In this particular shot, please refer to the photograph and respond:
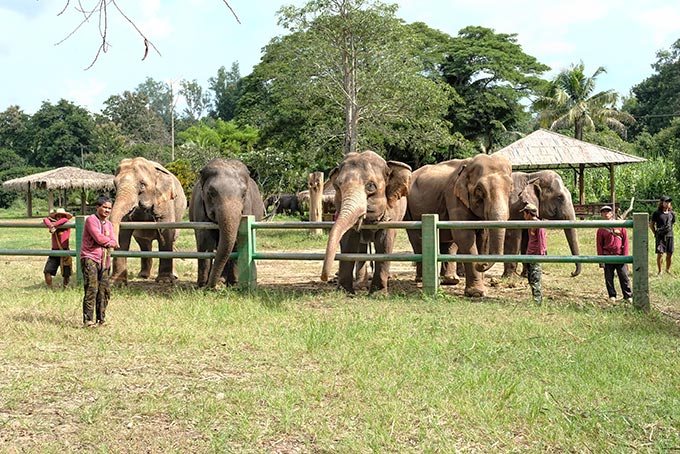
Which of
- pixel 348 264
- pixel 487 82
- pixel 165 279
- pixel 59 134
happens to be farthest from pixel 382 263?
pixel 59 134

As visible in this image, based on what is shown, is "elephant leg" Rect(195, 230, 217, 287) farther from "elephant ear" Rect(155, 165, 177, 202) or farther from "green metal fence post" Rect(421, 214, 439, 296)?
"green metal fence post" Rect(421, 214, 439, 296)

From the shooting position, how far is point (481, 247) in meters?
10.3

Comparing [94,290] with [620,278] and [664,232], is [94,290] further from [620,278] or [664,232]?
[664,232]

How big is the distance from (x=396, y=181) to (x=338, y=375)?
4738mm

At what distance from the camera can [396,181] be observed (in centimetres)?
973

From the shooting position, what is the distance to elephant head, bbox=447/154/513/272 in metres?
9.36

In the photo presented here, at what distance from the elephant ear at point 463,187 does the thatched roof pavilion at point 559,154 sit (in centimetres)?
1540

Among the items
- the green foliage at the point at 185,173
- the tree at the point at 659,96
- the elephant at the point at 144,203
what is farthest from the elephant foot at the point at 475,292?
the tree at the point at 659,96

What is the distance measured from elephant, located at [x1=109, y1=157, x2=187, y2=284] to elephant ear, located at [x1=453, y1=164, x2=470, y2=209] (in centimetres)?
456

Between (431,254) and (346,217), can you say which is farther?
(431,254)

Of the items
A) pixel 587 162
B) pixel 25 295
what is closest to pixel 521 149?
pixel 587 162

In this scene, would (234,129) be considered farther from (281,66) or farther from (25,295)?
(25,295)

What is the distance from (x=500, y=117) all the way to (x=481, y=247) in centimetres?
3260

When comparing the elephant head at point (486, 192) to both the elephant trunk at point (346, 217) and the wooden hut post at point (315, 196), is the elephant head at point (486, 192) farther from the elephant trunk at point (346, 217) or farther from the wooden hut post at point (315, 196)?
the wooden hut post at point (315, 196)
